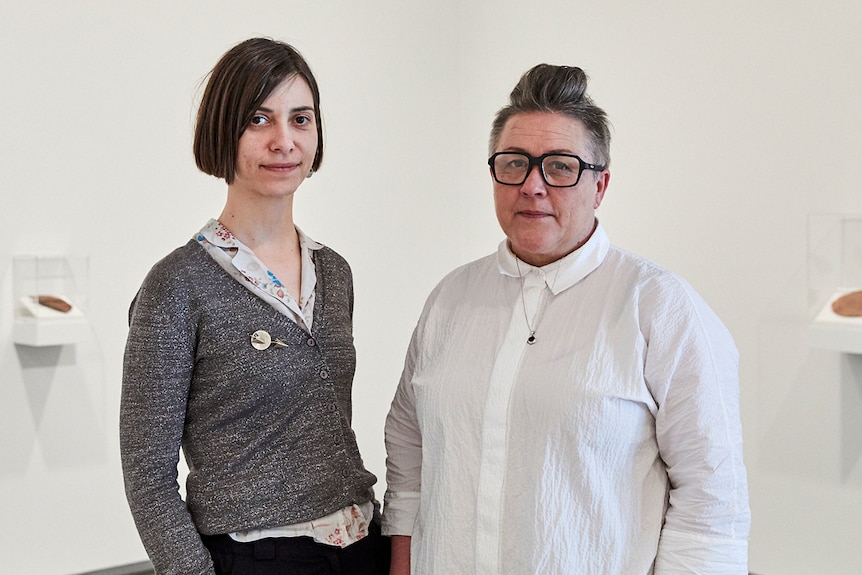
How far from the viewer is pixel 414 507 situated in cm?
163

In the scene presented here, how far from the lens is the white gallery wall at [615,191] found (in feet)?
7.88

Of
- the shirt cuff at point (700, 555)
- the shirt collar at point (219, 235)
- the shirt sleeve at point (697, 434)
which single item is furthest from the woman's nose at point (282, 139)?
the shirt cuff at point (700, 555)

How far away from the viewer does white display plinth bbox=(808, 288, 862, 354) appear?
2172 mm

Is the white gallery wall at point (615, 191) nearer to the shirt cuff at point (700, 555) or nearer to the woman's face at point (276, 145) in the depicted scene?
the shirt cuff at point (700, 555)

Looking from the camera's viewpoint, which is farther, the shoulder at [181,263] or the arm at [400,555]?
the arm at [400,555]

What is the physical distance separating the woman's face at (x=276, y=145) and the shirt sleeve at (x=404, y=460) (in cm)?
35

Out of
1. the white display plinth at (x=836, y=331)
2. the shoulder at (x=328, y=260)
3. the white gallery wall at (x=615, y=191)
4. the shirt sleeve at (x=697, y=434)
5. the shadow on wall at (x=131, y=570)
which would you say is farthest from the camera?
the shadow on wall at (x=131, y=570)

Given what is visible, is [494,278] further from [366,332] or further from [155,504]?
[366,332]

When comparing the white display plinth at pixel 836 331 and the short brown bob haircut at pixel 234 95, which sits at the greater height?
the short brown bob haircut at pixel 234 95

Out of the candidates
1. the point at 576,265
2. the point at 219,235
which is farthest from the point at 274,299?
the point at 576,265

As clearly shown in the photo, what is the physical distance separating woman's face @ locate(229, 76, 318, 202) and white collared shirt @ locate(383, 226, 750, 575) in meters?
0.40

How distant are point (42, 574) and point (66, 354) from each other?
0.60 meters

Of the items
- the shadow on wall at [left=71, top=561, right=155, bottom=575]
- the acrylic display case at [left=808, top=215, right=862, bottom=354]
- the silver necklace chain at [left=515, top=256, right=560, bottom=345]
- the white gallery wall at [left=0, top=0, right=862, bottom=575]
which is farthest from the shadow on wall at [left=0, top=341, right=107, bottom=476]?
the acrylic display case at [left=808, top=215, right=862, bottom=354]

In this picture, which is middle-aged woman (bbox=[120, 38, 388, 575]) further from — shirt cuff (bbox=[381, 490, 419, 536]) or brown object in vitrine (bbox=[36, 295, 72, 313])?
brown object in vitrine (bbox=[36, 295, 72, 313])
